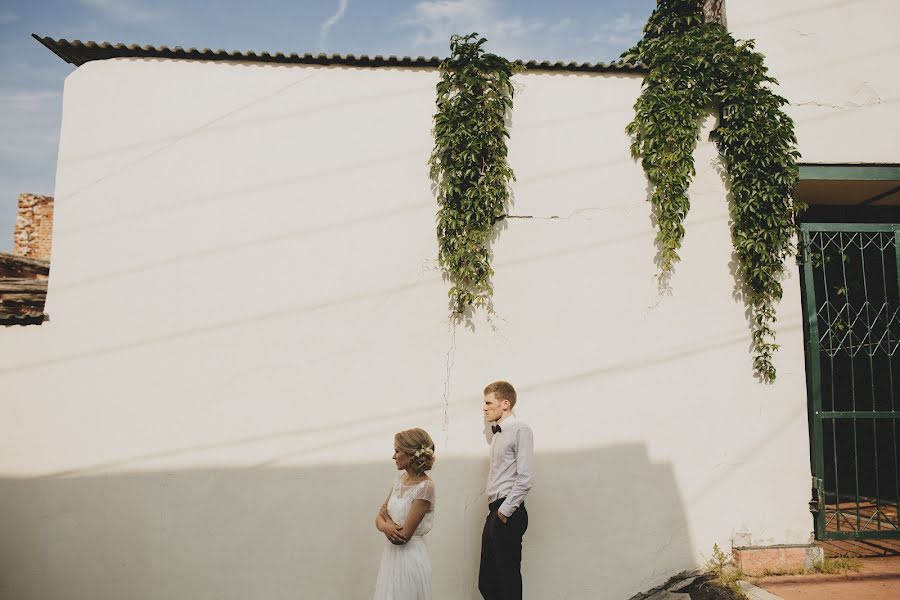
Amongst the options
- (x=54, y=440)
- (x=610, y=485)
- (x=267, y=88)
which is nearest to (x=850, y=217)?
(x=610, y=485)

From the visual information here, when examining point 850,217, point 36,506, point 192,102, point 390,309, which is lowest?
point 36,506

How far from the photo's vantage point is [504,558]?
137 inches

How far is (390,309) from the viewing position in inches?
162

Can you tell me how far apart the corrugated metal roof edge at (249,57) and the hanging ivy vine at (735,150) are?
0.44m

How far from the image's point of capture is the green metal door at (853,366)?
166 inches

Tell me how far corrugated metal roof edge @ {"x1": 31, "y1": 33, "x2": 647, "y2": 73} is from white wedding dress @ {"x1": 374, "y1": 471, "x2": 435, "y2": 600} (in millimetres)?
3226

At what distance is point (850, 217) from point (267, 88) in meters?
5.81

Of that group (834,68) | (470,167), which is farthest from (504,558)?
(834,68)

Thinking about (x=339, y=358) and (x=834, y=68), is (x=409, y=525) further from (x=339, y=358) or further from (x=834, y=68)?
(x=834, y=68)

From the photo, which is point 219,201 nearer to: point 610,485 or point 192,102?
point 192,102

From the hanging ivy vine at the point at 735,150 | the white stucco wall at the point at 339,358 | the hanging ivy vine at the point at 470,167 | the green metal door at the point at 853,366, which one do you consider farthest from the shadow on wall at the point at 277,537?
the hanging ivy vine at the point at 735,150

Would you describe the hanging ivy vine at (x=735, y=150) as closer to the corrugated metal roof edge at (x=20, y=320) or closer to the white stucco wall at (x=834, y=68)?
the white stucco wall at (x=834, y=68)

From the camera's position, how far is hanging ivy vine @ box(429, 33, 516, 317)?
4.07 meters

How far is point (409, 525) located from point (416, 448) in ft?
1.35
